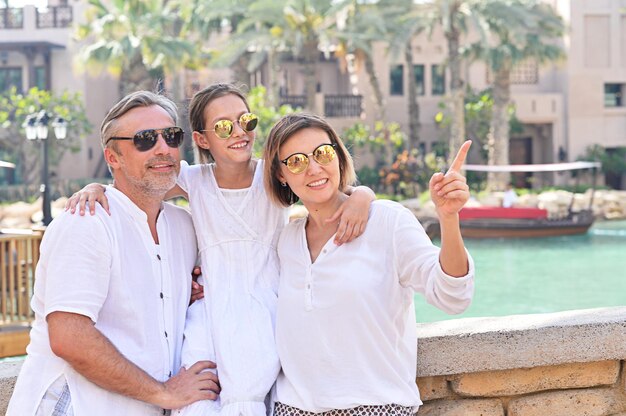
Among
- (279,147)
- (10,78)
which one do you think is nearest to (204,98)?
(279,147)

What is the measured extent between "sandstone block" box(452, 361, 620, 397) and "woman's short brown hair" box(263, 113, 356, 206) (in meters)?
0.80

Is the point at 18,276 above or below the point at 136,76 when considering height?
below

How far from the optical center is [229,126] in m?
3.22

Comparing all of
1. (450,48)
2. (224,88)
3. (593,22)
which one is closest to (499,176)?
(450,48)

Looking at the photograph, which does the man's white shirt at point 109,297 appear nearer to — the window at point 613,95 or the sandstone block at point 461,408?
the sandstone block at point 461,408

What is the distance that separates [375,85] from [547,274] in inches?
558

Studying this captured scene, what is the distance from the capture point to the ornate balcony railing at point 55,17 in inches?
1465

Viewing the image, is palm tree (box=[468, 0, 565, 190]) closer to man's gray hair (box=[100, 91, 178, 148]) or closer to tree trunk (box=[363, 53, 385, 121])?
tree trunk (box=[363, 53, 385, 121])

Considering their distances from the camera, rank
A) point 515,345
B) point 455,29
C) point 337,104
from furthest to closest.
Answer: point 337,104, point 455,29, point 515,345

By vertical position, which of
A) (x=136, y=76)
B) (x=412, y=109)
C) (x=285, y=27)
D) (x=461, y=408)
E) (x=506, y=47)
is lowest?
(x=461, y=408)

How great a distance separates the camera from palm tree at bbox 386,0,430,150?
30266 mm

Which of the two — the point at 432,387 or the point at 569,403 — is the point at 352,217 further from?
the point at 569,403

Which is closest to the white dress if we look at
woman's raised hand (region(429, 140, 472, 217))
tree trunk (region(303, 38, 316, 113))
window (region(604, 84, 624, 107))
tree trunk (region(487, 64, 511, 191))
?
woman's raised hand (region(429, 140, 472, 217))

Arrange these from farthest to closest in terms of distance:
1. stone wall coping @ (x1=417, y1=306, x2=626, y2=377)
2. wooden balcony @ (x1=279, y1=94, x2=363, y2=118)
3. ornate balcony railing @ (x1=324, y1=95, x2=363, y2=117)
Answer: ornate balcony railing @ (x1=324, y1=95, x2=363, y2=117) → wooden balcony @ (x1=279, y1=94, x2=363, y2=118) → stone wall coping @ (x1=417, y1=306, x2=626, y2=377)
